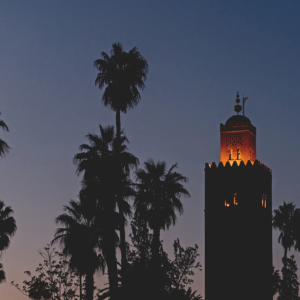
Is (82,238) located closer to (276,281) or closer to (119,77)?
(119,77)

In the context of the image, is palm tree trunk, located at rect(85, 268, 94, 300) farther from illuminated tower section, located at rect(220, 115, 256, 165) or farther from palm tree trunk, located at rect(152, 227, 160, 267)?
illuminated tower section, located at rect(220, 115, 256, 165)

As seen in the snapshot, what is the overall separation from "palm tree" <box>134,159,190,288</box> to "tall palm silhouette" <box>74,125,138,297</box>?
5.65m

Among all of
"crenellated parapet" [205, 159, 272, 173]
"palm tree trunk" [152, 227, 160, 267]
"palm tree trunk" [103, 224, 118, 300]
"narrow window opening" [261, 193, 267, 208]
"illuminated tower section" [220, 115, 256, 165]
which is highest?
"illuminated tower section" [220, 115, 256, 165]

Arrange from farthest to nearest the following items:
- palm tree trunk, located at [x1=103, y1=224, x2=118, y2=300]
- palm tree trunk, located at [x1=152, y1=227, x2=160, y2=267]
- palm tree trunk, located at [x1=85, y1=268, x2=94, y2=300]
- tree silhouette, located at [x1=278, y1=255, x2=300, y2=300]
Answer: tree silhouette, located at [x1=278, y1=255, x2=300, y2=300] < palm tree trunk, located at [x1=152, y1=227, x2=160, y2=267] < palm tree trunk, located at [x1=85, y1=268, x2=94, y2=300] < palm tree trunk, located at [x1=103, y1=224, x2=118, y2=300]

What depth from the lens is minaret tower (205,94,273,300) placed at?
5134 cm

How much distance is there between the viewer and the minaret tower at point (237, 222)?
51.3 m

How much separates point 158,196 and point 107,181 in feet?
31.7

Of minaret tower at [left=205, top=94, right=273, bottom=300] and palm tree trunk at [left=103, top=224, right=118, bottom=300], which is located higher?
minaret tower at [left=205, top=94, right=273, bottom=300]

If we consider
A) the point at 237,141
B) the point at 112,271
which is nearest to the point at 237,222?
the point at 237,141

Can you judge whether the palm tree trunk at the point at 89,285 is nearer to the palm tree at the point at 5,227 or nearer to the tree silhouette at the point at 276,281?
the palm tree at the point at 5,227

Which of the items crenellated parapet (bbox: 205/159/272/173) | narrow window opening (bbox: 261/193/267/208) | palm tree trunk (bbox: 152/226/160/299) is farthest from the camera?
narrow window opening (bbox: 261/193/267/208)

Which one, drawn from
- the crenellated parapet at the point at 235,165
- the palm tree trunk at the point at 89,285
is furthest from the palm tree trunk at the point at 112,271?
the crenellated parapet at the point at 235,165

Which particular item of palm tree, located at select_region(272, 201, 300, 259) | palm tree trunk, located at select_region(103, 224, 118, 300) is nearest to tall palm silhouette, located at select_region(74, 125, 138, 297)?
palm tree trunk, located at select_region(103, 224, 118, 300)

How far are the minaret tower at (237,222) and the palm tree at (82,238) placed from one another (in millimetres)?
12504
